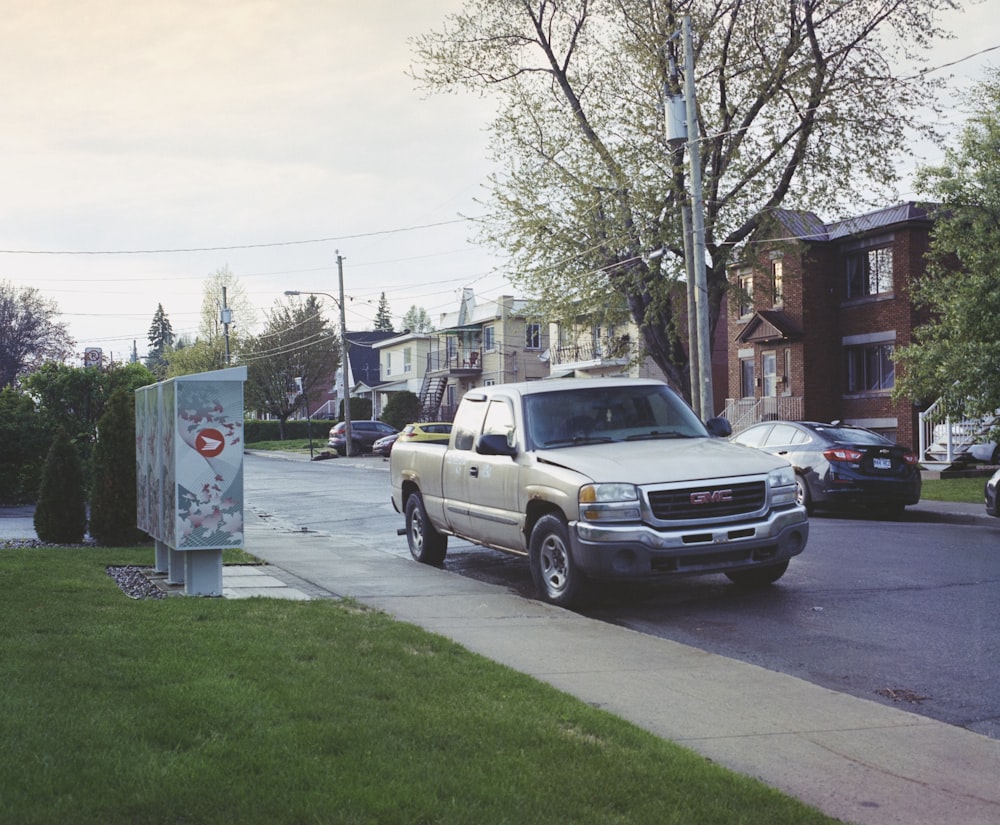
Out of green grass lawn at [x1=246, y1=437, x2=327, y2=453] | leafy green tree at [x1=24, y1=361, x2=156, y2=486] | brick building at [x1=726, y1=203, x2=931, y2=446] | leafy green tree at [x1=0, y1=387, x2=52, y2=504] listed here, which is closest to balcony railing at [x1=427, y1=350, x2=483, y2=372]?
green grass lawn at [x1=246, y1=437, x2=327, y2=453]

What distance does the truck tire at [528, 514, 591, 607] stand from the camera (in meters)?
9.39

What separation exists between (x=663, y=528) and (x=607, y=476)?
2.00ft

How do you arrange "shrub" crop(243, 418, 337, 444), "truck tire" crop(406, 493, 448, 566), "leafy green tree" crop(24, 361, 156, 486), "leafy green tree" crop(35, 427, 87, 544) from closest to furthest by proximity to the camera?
"truck tire" crop(406, 493, 448, 566) → "leafy green tree" crop(35, 427, 87, 544) → "leafy green tree" crop(24, 361, 156, 486) → "shrub" crop(243, 418, 337, 444)

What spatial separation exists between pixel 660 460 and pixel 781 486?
1.08 meters

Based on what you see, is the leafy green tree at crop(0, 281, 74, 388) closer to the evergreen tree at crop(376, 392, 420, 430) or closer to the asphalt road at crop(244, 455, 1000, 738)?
the evergreen tree at crop(376, 392, 420, 430)

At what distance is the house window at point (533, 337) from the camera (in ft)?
207

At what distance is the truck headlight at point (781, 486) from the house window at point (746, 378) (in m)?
31.9

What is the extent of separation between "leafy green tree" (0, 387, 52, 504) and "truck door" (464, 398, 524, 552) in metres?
12.7

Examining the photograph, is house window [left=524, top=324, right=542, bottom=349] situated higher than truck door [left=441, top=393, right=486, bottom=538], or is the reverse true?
house window [left=524, top=324, right=542, bottom=349]

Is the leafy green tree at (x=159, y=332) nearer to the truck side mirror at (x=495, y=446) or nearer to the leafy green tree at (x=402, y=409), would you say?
the leafy green tree at (x=402, y=409)

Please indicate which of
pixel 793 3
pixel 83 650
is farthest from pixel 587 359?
pixel 83 650

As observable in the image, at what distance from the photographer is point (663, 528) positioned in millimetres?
9055

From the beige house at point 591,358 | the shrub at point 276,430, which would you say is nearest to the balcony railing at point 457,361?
the beige house at point 591,358

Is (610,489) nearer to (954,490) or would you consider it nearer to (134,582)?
(134,582)
